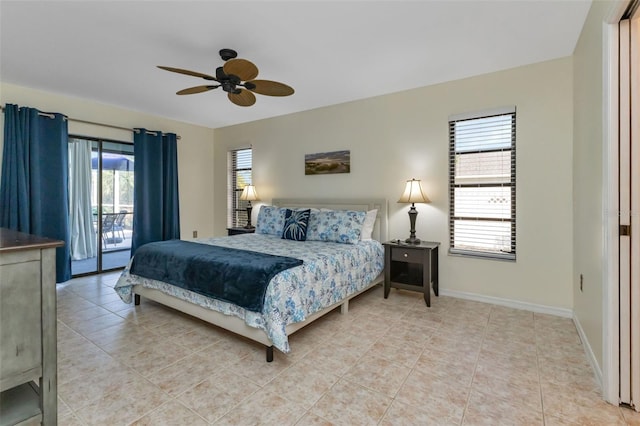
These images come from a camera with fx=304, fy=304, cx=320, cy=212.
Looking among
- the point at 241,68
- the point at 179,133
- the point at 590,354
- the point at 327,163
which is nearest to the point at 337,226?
the point at 327,163

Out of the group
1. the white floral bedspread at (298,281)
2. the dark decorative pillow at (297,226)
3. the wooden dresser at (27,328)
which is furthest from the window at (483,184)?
the wooden dresser at (27,328)

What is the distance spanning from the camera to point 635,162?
1.68 m

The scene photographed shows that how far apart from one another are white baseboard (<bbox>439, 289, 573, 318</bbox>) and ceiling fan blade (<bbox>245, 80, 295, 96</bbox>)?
2849mm

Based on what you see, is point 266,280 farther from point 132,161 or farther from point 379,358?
point 132,161

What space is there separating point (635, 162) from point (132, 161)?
5830 millimetres

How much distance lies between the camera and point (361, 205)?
412 cm

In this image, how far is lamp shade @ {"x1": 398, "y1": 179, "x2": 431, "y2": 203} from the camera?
3.54m

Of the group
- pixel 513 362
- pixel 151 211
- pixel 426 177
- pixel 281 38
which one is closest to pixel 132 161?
pixel 151 211

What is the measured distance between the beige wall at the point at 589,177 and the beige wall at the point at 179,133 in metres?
5.55

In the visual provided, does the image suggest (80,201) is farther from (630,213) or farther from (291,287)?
(630,213)

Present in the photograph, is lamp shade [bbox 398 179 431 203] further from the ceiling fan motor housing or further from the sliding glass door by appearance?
the sliding glass door

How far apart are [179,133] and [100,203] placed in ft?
5.70

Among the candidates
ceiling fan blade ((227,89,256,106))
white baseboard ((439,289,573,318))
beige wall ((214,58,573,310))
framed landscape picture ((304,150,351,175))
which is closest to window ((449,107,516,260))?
beige wall ((214,58,573,310))

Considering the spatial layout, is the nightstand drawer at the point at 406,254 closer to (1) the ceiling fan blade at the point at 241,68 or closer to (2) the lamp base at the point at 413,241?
(2) the lamp base at the point at 413,241
